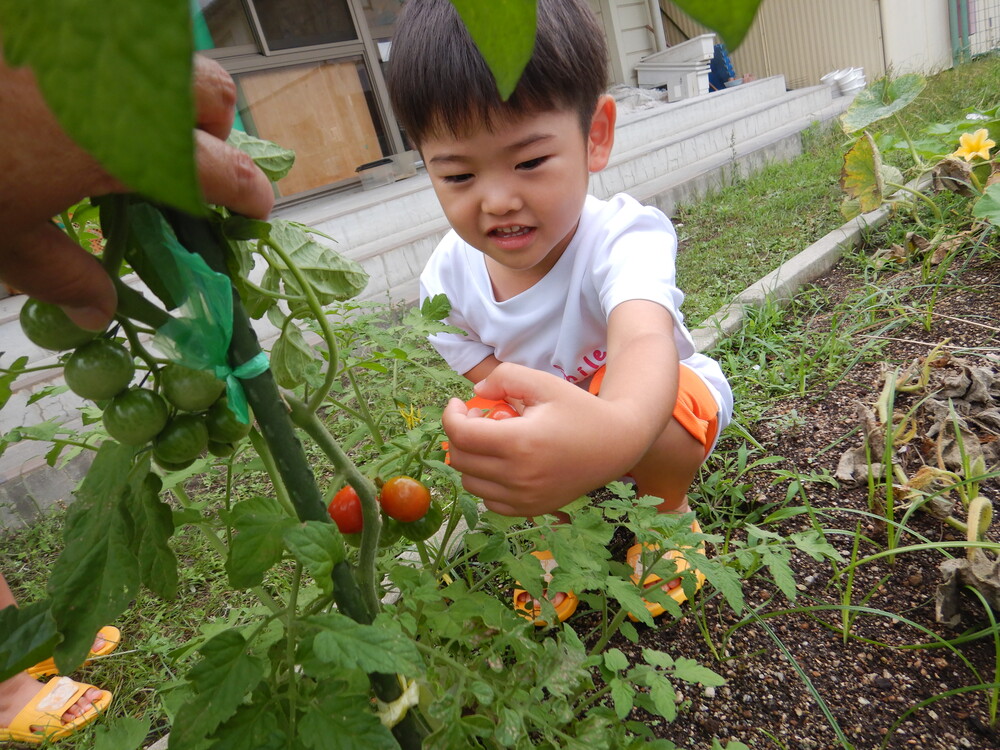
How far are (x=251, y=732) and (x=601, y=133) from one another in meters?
1.48

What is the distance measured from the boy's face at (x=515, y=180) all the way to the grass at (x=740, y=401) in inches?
27.7

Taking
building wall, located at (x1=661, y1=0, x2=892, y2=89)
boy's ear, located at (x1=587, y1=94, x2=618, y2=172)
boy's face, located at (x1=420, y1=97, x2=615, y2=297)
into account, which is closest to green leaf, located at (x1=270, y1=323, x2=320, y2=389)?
boy's face, located at (x1=420, y1=97, x2=615, y2=297)

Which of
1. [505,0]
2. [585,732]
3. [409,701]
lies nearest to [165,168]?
[505,0]

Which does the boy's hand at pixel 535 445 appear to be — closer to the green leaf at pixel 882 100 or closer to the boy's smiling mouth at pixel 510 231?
the boy's smiling mouth at pixel 510 231

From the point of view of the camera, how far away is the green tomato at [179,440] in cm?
56

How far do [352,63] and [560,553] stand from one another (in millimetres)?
5614

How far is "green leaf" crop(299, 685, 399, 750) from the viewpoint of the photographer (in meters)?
0.59

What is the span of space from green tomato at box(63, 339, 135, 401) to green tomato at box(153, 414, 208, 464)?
Answer: 6 cm

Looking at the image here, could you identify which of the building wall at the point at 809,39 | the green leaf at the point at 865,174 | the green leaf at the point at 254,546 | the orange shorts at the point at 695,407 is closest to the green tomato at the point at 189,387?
the green leaf at the point at 254,546

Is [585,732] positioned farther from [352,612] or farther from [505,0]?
[505,0]

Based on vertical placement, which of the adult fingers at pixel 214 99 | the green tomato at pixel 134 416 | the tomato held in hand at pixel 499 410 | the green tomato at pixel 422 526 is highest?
the adult fingers at pixel 214 99

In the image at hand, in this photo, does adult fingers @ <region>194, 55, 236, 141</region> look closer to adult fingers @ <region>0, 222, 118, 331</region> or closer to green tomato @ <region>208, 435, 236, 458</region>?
adult fingers @ <region>0, 222, 118, 331</region>

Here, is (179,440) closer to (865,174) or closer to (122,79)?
(122,79)

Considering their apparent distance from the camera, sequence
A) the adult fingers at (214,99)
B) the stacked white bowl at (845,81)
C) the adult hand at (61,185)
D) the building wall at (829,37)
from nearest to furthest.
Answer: the adult hand at (61,185) < the adult fingers at (214,99) < the stacked white bowl at (845,81) < the building wall at (829,37)
